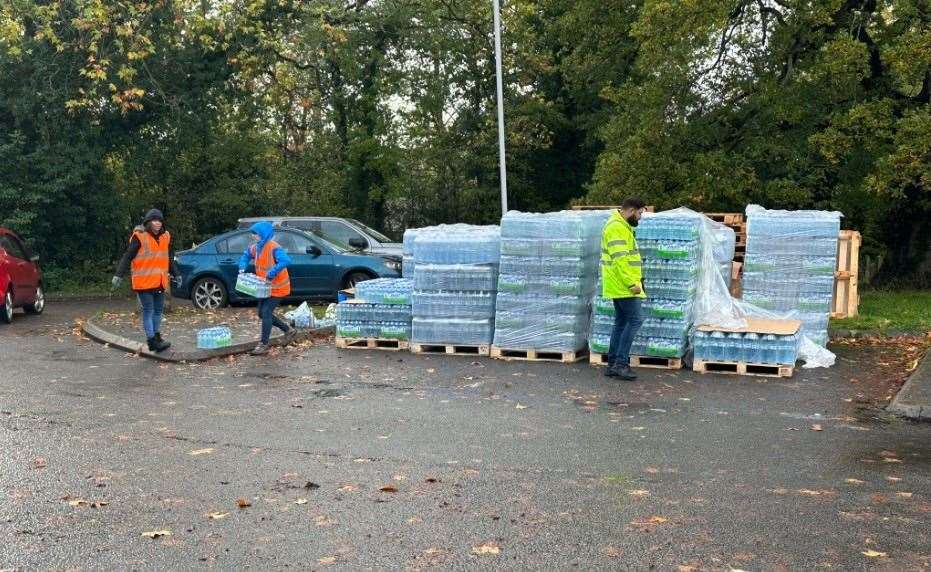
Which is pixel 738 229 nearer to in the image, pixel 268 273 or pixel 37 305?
pixel 268 273

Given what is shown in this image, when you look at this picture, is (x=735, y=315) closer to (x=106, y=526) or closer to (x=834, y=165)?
(x=106, y=526)

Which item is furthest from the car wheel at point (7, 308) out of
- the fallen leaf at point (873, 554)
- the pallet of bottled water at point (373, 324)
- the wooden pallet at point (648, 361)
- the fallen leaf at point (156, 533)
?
the fallen leaf at point (873, 554)

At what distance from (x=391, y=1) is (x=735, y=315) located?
18111 mm


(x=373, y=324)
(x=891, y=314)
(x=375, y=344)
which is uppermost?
(x=891, y=314)

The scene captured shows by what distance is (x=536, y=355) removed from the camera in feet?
39.7

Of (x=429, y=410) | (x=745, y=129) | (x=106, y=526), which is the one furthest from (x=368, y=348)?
A: (x=745, y=129)

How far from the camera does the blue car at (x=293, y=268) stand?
18219 millimetres

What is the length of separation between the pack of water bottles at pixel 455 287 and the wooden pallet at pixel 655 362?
1945mm

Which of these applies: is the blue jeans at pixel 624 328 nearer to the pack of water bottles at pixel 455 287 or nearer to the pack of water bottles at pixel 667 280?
the pack of water bottles at pixel 667 280

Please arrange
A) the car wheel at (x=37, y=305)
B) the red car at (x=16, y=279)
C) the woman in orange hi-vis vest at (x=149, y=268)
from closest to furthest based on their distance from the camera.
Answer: the woman in orange hi-vis vest at (x=149, y=268) < the red car at (x=16, y=279) < the car wheel at (x=37, y=305)

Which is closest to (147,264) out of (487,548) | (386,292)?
(386,292)

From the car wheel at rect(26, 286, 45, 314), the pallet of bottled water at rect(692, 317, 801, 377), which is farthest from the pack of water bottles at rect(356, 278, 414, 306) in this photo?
the car wheel at rect(26, 286, 45, 314)

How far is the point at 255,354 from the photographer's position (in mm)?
12508

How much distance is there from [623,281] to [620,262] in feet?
0.70
